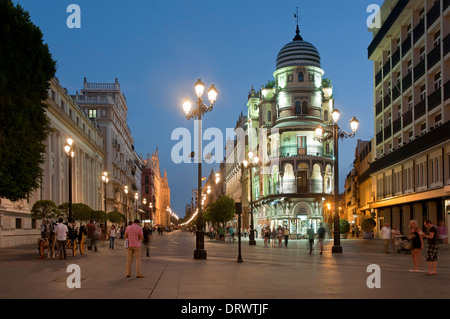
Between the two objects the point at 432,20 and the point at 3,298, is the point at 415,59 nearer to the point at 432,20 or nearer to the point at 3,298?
the point at 432,20

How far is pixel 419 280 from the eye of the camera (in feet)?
49.3

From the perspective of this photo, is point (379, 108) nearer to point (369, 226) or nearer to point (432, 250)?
point (369, 226)

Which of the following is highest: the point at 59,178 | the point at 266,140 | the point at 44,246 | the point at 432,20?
the point at 432,20

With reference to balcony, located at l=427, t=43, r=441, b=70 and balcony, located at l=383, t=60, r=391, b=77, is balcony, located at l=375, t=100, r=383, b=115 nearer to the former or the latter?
balcony, located at l=383, t=60, r=391, b=77

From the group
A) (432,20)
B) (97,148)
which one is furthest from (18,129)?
(97,148)

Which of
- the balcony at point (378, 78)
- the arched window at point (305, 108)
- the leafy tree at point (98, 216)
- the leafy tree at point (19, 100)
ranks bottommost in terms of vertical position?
the leafy tree at point (98, 216)

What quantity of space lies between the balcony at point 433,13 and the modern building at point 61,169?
1046 inches

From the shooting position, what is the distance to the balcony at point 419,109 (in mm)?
41191

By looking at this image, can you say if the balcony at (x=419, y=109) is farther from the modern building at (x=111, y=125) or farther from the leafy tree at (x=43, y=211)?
the modern building at (x=111, y=125)

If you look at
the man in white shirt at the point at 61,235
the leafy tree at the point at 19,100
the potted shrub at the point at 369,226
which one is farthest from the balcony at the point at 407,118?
the man in white shirt at the point at 61,235

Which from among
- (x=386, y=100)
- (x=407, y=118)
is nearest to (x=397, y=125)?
(x=407, y=118)

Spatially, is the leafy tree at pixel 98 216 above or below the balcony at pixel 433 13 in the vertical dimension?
below

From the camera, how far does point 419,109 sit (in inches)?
1662
